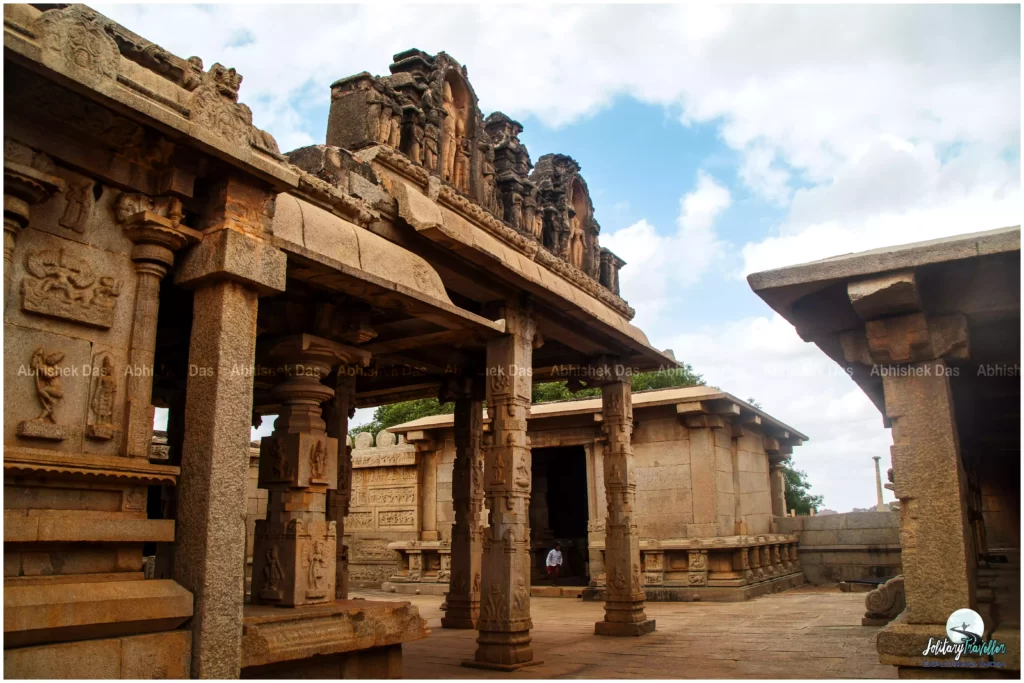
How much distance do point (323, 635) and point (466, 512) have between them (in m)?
5.76

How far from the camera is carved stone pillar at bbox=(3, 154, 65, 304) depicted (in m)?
4.12

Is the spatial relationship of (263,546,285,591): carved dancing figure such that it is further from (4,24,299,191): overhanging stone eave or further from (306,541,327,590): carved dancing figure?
(4,24,299,191): overhanging stone eave

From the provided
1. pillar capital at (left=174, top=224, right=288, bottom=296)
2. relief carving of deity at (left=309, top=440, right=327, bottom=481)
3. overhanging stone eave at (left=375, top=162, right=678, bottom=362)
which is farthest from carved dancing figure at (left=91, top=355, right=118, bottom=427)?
overhanging stone eave at (left=375, top=162, right=678, bottom=362)

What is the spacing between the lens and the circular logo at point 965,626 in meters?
4.54

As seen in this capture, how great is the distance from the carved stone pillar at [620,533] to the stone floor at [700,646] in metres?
A: 0.31

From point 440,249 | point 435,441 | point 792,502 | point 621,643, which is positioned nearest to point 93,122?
point 440,249

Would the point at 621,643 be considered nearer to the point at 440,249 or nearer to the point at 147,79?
the point at 440,249

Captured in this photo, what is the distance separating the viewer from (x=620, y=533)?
34.7ft

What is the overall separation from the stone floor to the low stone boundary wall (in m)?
3.38

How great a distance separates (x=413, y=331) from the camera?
8.05 meters

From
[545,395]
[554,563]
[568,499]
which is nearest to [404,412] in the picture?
[545,395]

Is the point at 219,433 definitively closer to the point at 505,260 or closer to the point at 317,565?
the point at 317,565

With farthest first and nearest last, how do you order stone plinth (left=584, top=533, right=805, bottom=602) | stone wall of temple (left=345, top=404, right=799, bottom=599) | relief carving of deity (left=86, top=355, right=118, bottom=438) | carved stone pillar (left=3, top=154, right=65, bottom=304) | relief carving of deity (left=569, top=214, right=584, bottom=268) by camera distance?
stone wall of temple (left=345, top=404, right=799, bottom=599)
stone plinth (left=584, top=533, right=805, bottom=602)
relief carving of deity (left=569, top=214, right=584, bottom=268)
relief carving of deity (left=86, top=355, right=118, bottom=438)
carved stone pillar (left=3, top=154, right=65, bottom=304)

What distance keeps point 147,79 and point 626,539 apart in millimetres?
8049
